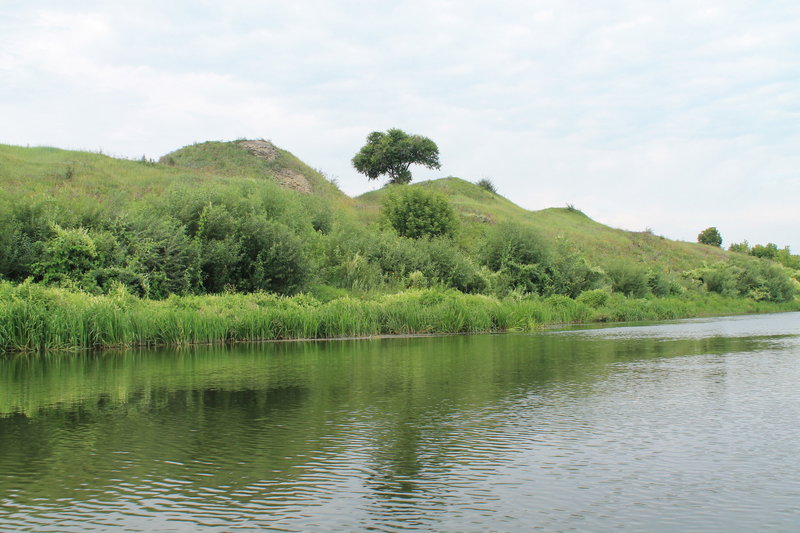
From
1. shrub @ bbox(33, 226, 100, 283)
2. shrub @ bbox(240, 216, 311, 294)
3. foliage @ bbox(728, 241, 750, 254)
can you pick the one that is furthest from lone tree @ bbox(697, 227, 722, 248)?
shrub @ bbox(33, 226, 100, 283)

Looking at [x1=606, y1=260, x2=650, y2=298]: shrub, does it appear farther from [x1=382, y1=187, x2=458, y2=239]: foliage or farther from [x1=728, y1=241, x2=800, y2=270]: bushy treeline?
[x1=728, y1=241, x2=800, y2=270]: bushy treeline

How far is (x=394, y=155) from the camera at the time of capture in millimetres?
98500

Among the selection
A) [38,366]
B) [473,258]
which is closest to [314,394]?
[38,366]

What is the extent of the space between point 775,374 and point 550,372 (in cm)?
469

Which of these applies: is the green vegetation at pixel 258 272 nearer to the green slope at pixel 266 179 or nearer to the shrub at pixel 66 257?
the shrub at pixel 66 257

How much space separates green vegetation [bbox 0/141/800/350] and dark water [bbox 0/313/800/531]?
322 inches

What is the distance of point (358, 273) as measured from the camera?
133 ft

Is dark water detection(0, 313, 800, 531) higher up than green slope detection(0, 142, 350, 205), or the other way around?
green slope detection(0, 142, 350, 205)

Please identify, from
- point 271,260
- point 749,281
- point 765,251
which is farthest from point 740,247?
point 271,260

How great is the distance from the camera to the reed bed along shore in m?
22.9

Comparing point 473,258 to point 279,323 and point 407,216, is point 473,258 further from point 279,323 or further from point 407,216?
point 279,323

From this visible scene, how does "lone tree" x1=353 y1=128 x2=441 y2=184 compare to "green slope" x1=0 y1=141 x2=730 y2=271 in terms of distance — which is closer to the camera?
"green slope" x1=0 y1=141 x2=730 y2=271

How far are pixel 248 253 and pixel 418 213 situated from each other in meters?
25.3

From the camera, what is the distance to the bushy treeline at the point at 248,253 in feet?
97.9
